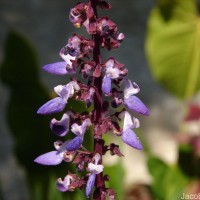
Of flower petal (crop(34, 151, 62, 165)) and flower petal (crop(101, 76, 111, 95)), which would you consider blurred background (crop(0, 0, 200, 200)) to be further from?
flower petal (crop(101, 76, 111, 95))

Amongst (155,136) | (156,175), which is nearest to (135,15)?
(155,136)

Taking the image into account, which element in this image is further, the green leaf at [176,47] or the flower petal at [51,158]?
the green leaf at [176,47]

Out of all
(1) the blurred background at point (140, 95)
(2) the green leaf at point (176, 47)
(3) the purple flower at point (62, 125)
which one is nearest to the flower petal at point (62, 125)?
(3) the purple flower at point (62, 125)

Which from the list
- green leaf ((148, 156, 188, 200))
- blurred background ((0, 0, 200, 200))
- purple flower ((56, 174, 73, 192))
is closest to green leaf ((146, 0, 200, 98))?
blurred background ((0, 0, 200, 200))

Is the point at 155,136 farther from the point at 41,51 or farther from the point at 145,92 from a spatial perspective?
the point at 41,51

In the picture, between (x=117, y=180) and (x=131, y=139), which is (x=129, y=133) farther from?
(x=117, y=180)

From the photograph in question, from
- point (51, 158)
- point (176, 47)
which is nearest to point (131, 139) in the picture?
point (51, 158)

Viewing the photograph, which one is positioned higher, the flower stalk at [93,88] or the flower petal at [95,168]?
the flower stalk at [93,88]

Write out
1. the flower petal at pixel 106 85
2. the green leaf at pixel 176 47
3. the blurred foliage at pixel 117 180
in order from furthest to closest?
the green leaf at pixel 176 47 < the blurred foliage at pixel 117 180 < the flower petal at pixel 106 85

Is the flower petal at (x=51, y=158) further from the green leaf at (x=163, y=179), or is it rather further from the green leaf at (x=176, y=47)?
the green leaf at (x=176, y=47)
